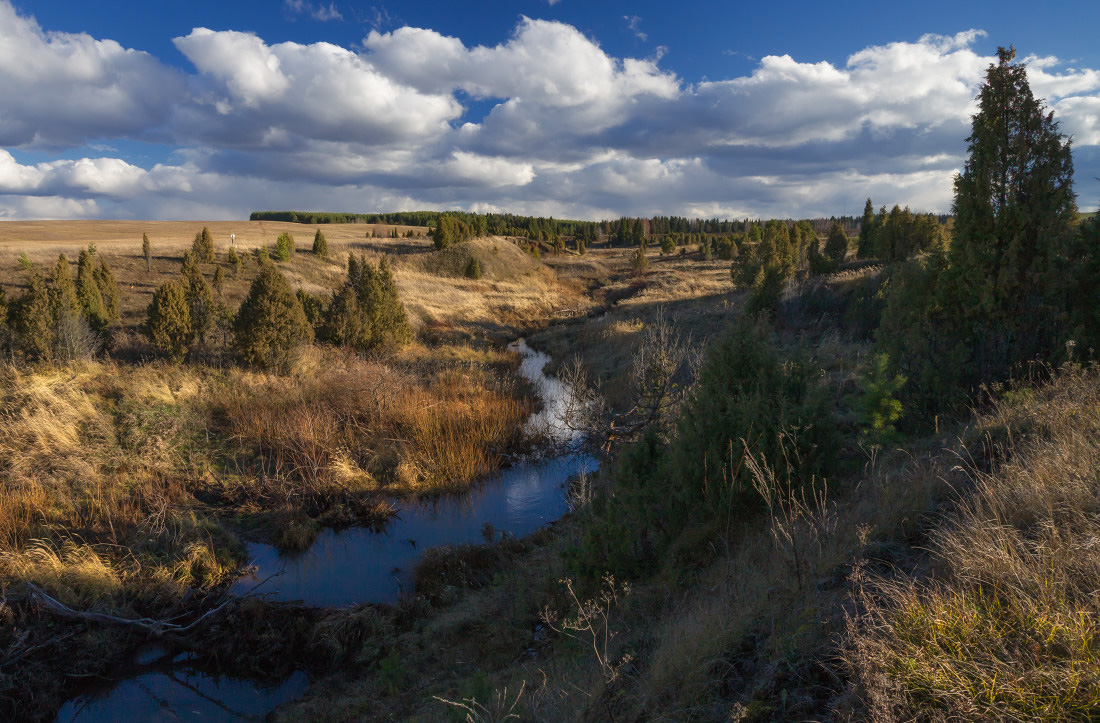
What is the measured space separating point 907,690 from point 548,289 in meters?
43.8

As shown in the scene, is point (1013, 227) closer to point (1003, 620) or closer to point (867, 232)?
point (1003, 620)

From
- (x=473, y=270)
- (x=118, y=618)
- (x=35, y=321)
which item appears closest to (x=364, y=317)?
(x=35, y=321)

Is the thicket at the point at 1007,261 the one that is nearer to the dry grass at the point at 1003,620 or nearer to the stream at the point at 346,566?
the dry grass at the point at 1003,620

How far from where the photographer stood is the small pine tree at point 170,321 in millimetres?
14031

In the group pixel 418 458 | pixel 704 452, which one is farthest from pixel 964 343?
pixel 418 458

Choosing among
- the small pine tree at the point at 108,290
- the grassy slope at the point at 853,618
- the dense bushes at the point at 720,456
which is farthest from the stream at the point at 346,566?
the small pine tree at the point at 108,290

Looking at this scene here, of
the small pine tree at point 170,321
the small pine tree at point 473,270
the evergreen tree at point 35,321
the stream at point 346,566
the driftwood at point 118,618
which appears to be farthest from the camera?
the small pine tree at point 473,270

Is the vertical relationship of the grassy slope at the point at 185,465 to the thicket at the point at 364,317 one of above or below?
below

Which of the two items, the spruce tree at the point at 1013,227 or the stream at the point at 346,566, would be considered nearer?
the stream at the point at 346,566

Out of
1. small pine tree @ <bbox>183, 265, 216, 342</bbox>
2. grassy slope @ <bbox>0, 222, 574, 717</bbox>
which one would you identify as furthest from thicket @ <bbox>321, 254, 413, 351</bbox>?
small pine tree @ <bbox>183, 265, 216, 342</bbox>

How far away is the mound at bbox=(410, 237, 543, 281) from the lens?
44875mm

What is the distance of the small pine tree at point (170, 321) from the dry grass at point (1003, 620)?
16.4 meters

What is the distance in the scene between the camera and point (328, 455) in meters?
11.0

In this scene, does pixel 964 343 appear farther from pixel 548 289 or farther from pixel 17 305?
pixel 548 289
